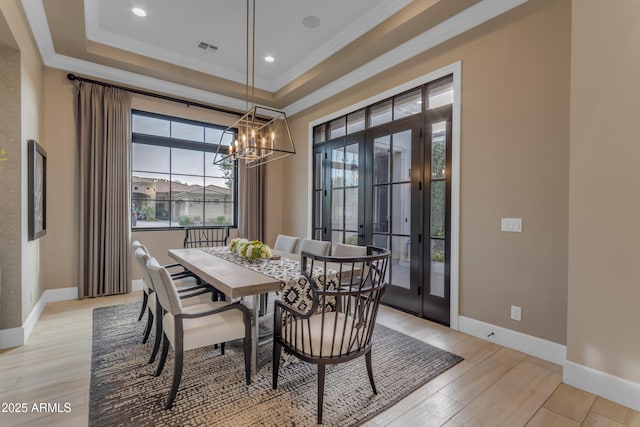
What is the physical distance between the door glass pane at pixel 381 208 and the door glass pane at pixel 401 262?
0.74 ft

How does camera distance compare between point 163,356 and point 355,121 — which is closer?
point 163,356

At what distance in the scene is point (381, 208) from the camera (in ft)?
12.8

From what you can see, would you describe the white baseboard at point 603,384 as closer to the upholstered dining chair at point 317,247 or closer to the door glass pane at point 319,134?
the upholstered dining chair at point 317,247

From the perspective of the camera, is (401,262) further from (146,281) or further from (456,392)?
(146,281)

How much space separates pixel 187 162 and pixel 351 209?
2823 mm

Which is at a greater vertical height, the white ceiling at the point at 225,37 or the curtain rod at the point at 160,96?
the white ceiling at the point at 225,37

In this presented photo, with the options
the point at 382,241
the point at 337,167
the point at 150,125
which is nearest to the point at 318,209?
the point at 337,167


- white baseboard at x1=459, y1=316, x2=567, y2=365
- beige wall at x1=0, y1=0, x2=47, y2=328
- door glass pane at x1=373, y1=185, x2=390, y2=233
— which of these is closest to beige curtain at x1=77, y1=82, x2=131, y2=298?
beige wall at x1=0, y1=0, x2=47, y2=328

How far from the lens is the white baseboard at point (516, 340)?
94.9 inches

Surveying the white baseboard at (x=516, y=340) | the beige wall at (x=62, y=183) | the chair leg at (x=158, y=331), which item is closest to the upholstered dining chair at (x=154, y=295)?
the chair leg at (x=158, y=331)

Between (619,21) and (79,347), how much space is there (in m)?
4.74

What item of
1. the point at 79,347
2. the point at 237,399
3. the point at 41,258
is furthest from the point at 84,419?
the point at 41,258

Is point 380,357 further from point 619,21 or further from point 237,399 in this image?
point 619,21

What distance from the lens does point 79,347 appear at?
2652 mm
